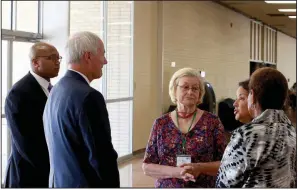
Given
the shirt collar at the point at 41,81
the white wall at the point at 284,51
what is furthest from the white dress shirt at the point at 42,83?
the white wall at the point at 284,51

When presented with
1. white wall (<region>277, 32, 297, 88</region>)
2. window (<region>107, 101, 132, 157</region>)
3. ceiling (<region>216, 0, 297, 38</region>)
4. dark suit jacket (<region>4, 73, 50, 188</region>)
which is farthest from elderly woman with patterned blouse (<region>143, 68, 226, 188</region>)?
white wall (<region>277, 32, 297, 88</region>)

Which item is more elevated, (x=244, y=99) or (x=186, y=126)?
(x=244, y=99)

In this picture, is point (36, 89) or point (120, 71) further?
point (120, 71)

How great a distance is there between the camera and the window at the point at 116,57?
7.50 m

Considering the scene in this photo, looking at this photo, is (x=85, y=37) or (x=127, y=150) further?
(x=127, y=150)

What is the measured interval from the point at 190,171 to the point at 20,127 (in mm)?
1111

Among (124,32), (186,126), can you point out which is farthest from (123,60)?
(186,126)

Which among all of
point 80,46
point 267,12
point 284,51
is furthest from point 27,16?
point 284,51

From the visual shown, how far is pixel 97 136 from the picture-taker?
195 centimetres

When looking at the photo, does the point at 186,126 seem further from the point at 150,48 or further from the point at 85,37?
the point at 150,48

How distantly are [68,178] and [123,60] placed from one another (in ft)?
21.1

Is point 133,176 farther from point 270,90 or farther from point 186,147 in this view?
point 270,90

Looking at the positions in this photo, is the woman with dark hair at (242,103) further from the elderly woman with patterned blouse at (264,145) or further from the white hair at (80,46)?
the white hair at (80,46)

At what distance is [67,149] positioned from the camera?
2.00 metres
